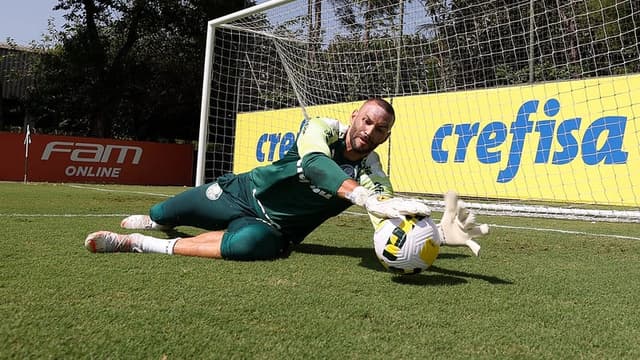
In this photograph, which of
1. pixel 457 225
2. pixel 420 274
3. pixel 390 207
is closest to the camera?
pixel 390 207

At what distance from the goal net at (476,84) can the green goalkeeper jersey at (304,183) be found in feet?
16.9

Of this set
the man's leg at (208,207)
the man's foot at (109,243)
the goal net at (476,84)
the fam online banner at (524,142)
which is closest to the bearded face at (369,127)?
the man's leg at (208,207)

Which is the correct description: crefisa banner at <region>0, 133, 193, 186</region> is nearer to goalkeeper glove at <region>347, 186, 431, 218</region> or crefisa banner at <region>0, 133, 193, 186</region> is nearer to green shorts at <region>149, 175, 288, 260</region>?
green shorts at <region>149, 175, 288, 260</region>

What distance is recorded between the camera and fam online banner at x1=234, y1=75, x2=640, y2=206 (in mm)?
9312

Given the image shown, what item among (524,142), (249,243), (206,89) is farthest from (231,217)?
(524,142)

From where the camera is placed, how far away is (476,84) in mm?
11500

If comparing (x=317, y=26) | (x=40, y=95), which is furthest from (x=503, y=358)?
(x=40, y=95)

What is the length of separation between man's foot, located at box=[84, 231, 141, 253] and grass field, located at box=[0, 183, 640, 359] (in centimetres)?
7

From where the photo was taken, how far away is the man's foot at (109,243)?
3.61 metres

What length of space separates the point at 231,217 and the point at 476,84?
858 cm

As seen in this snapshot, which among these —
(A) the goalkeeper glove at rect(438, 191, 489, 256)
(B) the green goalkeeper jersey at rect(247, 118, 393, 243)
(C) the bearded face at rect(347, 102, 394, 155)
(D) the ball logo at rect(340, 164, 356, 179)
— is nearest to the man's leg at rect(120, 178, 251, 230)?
(B) the green goalkeeper jersey at rect(247, 118, 393, 243)

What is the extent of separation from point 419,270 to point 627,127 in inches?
299

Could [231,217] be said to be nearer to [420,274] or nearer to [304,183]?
[304,183]

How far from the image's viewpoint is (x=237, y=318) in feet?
7.56
